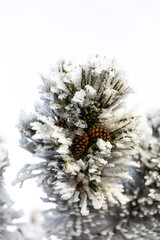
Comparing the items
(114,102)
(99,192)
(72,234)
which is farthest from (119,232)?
(114,102)

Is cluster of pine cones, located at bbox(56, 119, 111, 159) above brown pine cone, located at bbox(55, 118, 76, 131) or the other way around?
the other way around

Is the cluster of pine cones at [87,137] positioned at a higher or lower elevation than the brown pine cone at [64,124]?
lower

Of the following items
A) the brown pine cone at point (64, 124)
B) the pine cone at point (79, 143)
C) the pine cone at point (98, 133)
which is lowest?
the pine cone at point (79, 143)

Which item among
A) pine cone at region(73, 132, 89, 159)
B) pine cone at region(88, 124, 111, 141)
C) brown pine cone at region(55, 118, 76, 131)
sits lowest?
pine cone at region(73, 132, 89, 159)

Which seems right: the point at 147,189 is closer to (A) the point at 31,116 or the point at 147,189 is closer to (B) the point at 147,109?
(B) the point at 147,109

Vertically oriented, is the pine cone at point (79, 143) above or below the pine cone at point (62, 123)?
below
